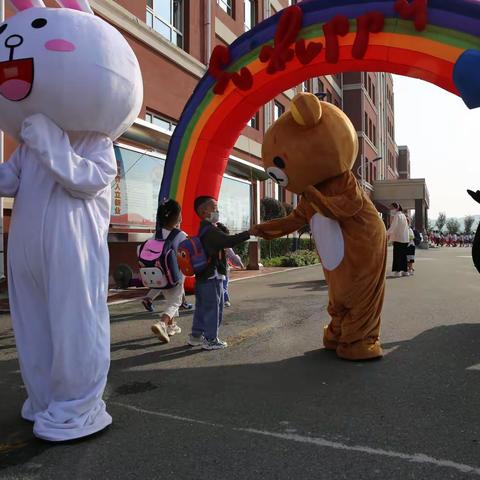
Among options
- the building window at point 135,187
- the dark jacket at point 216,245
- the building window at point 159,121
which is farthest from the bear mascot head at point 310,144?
the building window at point 159,121

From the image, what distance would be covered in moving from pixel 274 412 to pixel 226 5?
1921 centimetres

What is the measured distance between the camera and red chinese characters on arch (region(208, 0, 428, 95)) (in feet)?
18.2

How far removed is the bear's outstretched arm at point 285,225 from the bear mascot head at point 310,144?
10.8 inches

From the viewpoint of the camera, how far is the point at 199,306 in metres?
5.57

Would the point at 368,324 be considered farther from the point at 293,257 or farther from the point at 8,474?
the point at 293,257

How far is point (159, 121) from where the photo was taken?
15.1 meters

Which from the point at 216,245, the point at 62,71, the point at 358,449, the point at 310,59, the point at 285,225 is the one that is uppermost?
the point at 310,59

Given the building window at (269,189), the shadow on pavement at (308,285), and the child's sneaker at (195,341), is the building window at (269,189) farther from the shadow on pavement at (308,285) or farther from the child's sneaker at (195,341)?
the child's sneaker at (195,341)

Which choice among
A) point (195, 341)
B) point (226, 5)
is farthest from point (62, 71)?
point (226, 5)

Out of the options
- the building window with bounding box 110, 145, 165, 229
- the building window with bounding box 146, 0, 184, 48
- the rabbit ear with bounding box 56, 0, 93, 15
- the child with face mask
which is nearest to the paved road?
the child with face mask

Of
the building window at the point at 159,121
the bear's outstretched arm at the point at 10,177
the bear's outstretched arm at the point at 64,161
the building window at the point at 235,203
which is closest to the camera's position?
the bear's outstretched arm at the point at 64,161

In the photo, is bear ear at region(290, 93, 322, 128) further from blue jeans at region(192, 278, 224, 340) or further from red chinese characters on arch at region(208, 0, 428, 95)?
blue jeans at region(192, 278, 224, 340)

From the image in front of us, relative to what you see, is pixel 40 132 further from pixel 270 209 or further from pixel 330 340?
pixel 270 209

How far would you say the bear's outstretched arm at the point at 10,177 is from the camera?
11.0 ft
